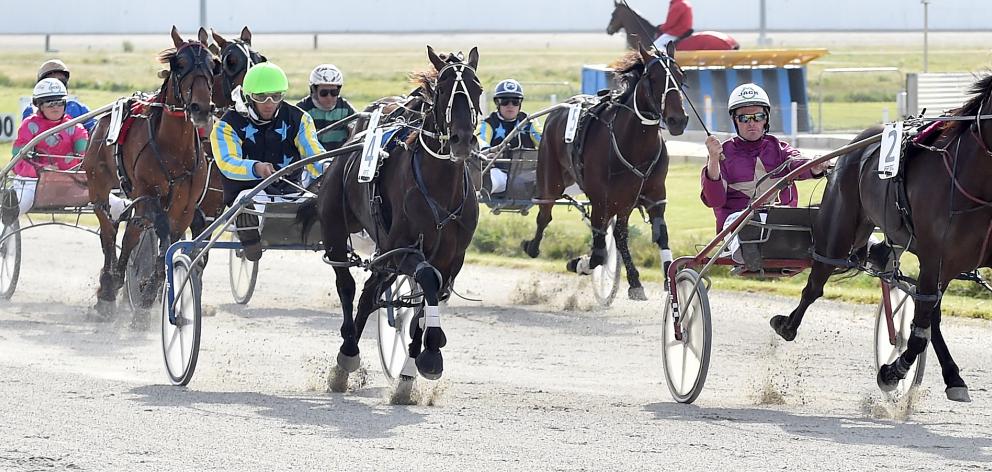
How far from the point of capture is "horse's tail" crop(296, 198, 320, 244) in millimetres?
9352

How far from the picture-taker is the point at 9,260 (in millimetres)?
13094

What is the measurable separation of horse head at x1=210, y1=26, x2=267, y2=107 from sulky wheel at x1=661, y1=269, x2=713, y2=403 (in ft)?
11.8

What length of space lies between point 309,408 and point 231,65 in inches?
143

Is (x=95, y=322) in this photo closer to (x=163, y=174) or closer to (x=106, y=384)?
(x=163, y=174)

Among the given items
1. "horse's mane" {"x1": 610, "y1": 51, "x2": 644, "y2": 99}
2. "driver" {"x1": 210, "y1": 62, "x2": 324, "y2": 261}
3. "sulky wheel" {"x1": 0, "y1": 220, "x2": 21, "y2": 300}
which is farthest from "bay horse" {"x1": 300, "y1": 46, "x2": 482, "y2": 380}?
"sulky wheel" {"x1": 0, "y1": 220, "x2": 21, "y2": 300}

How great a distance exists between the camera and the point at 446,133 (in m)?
8.09

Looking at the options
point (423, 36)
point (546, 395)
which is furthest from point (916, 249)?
point (423, 36)

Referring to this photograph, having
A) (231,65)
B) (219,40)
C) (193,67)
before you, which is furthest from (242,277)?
(193,67)

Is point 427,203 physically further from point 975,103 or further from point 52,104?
point 52,104

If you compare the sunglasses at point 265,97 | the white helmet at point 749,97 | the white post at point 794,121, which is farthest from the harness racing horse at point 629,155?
the white post at point 794,121

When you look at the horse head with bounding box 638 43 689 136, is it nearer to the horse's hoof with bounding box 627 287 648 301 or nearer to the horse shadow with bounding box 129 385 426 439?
the horse's hoof with bounding box 627 287 648 301

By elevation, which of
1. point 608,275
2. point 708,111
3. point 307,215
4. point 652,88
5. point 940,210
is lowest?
point 608,275

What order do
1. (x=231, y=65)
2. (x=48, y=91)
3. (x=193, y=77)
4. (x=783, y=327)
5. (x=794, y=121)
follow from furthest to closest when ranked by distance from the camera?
(x=794, y=121) → (x=48, y=91) → (x=231, y=65) → (x=193, y=77) → (x=783, y=327)

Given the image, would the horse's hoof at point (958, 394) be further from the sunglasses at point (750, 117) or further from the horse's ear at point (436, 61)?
the horse's ear at point (436, 61)
